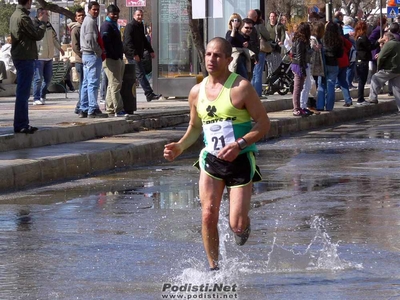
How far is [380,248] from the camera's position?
26.6 ft

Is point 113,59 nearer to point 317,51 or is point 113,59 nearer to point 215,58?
point 317,51

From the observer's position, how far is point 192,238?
8703 millimetres

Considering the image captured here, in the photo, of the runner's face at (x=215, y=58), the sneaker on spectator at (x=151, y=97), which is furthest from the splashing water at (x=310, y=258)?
the sneaker on spectator at (x=151, y=97)

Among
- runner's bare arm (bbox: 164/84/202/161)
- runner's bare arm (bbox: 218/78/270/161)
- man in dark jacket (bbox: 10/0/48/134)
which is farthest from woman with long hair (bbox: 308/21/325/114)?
runner's bare arm (bbox: 218/78/270/161)

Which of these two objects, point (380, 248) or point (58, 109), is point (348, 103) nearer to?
point (58, 109)

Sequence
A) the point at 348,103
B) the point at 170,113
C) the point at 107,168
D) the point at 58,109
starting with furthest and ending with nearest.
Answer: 1. the point at 348,103
2. the point at 58,109
3. the point at 170,113
4. the point at 107,168

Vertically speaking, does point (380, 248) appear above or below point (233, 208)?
below

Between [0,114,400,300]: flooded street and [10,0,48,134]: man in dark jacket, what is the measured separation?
193cm

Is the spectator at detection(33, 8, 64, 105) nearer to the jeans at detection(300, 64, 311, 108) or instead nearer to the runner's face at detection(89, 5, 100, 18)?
the runner's face at detection(89, 5, 100, 18)

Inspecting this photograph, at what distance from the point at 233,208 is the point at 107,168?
7.20m

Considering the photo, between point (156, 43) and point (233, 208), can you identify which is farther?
point (156, 43)

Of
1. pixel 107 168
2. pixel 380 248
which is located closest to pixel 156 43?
pixel 107 168

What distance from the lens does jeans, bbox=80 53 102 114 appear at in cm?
1764

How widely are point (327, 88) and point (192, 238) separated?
13711 millimetres
